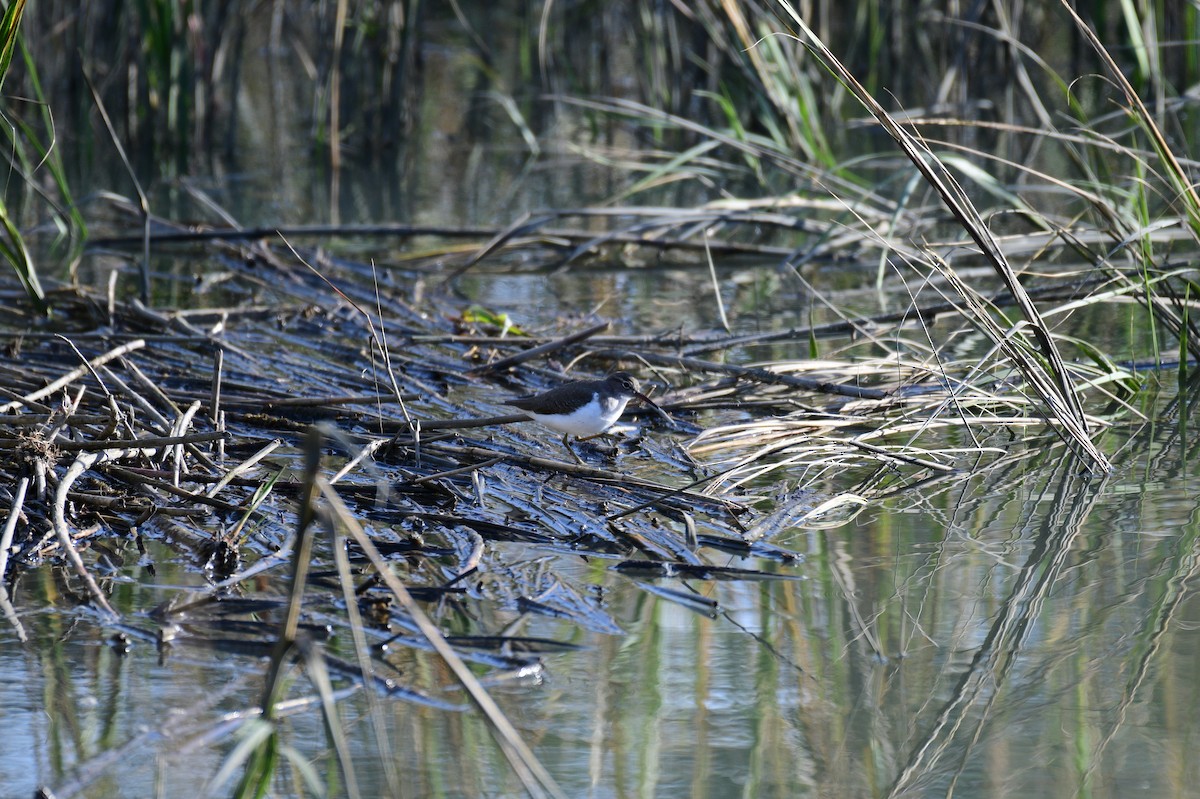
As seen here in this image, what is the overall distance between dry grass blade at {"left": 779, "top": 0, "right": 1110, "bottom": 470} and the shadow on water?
0.54ft

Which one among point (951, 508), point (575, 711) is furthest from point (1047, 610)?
point (575, 711)

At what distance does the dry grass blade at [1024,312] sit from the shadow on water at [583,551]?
17cm

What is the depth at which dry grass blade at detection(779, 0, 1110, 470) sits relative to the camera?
135 inches

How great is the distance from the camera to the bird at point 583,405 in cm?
397

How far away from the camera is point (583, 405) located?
3.98m

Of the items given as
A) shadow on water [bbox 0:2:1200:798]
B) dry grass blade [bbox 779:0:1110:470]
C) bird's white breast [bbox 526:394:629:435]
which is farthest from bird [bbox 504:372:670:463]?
dry grass blade [bbox 779:0:1110:470]

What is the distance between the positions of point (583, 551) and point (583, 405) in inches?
24.8

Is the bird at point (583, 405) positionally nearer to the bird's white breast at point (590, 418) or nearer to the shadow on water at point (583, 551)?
the bird's white breast at point (590, 418)

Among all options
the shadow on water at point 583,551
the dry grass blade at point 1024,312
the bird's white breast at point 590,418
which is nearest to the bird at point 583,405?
the bird's white breast at point 590,418

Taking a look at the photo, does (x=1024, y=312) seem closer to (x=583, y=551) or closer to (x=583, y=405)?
(x=583, y=405)

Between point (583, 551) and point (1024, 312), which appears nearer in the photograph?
point (583, 551)

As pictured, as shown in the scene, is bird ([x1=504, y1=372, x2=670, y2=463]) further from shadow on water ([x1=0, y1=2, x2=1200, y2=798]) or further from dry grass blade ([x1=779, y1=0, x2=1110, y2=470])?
dry grass blade ([x1=779, y1=0, x2=1110, y2=470])

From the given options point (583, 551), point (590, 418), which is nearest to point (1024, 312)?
point (590, 418)

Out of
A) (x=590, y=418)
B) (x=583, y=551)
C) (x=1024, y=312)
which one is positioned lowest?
(x=583, y=551)
